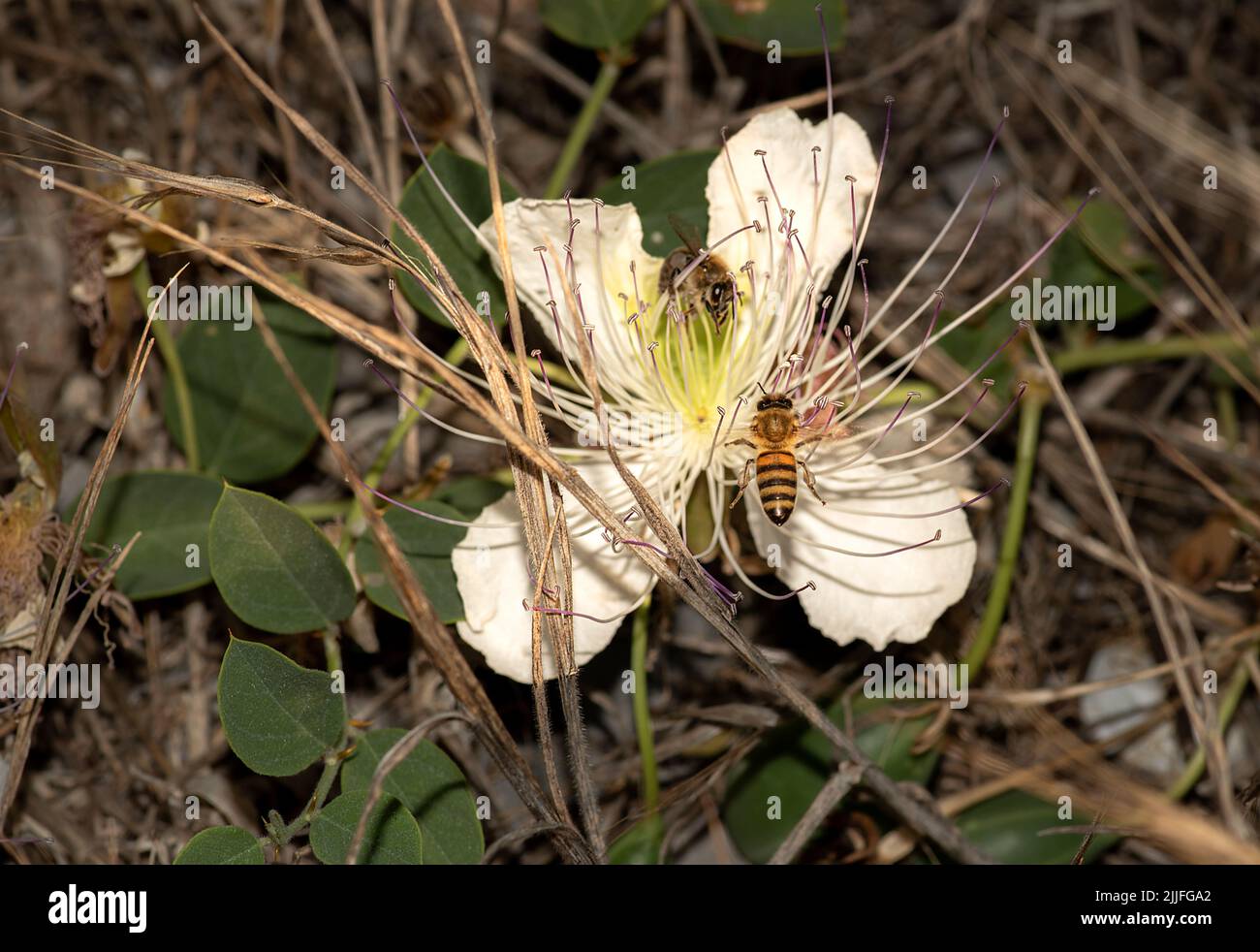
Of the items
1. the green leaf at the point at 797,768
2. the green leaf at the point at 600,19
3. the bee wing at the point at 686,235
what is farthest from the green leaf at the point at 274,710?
the green leaf at the point at 600,19

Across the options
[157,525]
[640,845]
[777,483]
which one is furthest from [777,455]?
[157,525]

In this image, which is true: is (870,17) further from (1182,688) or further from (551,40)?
(1182,688)

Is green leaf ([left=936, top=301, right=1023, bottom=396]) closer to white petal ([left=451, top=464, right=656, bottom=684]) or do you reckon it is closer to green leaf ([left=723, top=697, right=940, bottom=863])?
green leaf ([left=723, top=697, right=940, bottom=863])

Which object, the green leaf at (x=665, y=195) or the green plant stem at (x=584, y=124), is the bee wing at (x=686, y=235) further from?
the green plant stem at (x=584, y=124)

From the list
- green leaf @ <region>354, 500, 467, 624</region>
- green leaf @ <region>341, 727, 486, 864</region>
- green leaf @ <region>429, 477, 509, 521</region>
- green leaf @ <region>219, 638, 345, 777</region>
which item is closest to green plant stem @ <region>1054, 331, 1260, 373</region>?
green leaf @ <region>429, 477, 509, 521</region>

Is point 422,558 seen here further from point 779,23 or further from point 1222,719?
point 1222,719
